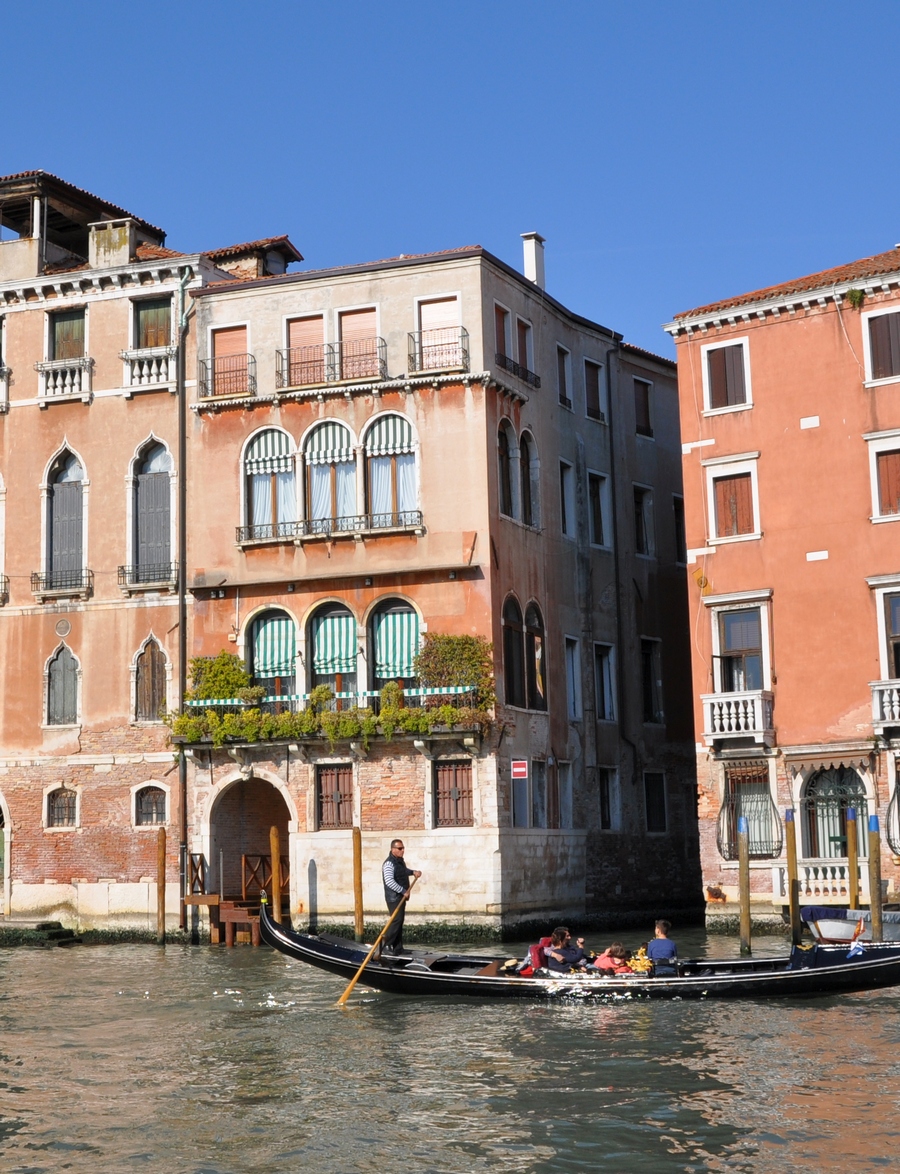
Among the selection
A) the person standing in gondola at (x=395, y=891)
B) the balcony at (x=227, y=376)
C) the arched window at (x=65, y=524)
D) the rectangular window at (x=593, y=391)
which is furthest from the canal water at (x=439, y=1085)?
the rectangular window at (x=593, y=391)

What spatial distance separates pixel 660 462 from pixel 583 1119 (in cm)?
2376

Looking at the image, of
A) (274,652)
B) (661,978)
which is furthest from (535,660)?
(661,978)

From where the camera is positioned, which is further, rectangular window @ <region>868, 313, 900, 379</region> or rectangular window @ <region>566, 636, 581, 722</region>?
rectangular window @ <region>566, 636, 581, 722</region>

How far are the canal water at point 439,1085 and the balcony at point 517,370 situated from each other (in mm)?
12676

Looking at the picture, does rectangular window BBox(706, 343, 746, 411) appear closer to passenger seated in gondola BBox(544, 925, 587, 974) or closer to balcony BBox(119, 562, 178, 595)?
balcony BBox(119, 562, 178, 595)

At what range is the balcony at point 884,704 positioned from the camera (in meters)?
26.0

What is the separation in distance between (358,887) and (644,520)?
37.4 feet

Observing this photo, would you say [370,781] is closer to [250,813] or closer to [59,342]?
[250,813]

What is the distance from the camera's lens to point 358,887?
26.0 metres

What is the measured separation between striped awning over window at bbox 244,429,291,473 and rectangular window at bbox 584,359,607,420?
6558 millimetres

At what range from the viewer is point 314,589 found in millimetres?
28703

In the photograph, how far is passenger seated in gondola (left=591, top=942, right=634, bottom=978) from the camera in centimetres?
1805

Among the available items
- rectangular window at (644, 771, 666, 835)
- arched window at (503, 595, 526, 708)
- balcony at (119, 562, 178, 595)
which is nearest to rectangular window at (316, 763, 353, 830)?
arched window at (503, 595, 526, 708)

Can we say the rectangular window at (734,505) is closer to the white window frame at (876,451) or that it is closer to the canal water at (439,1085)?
the white window frame at (876,451)
